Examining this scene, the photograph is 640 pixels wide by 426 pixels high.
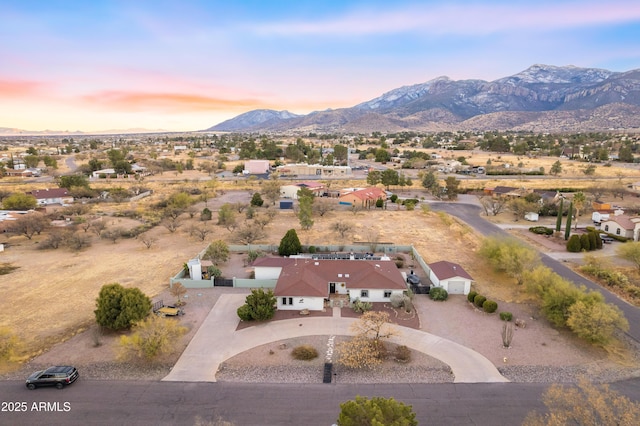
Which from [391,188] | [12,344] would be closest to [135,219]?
[12,344]

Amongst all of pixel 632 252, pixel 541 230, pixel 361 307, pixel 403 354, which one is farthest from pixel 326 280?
pixel 541 230

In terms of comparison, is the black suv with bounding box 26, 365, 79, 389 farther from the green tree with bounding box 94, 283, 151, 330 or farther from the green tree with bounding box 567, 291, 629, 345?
the green tree with bounding box 567, 291, 629, 345

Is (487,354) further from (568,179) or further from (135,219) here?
(568,179)

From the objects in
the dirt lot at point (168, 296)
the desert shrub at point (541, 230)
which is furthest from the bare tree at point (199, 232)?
the desert shrub at point (541, 230)

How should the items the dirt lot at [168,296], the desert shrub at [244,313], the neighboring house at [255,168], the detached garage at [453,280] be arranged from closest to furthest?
the dirt lot at [168,296] < the desert shrub at [244,313] < the detached garage at [453,280] < the neighboring house at [255,168]

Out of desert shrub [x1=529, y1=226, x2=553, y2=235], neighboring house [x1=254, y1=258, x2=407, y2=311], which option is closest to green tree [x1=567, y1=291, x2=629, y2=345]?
neighboring house [x1=254, y1=258, x2=407, y2=311]

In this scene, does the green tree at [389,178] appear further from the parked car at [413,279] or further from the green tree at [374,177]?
the parked car at [413,279]
